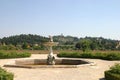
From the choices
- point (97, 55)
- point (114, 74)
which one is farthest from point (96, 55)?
point (114, 74)

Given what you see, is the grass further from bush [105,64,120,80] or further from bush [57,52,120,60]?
bush [105,64,120,80]

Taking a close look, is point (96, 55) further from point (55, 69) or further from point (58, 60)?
point (55, 69)

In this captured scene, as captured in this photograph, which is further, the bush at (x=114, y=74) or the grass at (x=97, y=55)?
the grass at (x=97, y=55)

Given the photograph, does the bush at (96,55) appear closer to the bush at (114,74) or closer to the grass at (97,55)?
the grass at (97,55)

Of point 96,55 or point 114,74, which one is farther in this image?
point 96,55

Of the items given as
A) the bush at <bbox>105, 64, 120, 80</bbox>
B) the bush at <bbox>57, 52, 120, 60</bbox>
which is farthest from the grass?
the bush at <bbox>105, 64, 120, 80</bbox>

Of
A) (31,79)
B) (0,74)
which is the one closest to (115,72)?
(31,79)

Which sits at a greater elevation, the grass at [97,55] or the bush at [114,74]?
the grass at [97,55]

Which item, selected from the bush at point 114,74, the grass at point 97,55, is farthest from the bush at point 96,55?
the bush at point 114,74

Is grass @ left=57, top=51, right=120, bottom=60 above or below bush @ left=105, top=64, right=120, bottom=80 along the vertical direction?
above

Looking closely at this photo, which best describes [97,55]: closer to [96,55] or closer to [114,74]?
[96,55]

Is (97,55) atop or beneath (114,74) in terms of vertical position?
atop

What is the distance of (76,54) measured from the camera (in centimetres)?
3067

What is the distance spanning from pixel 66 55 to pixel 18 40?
314ft
